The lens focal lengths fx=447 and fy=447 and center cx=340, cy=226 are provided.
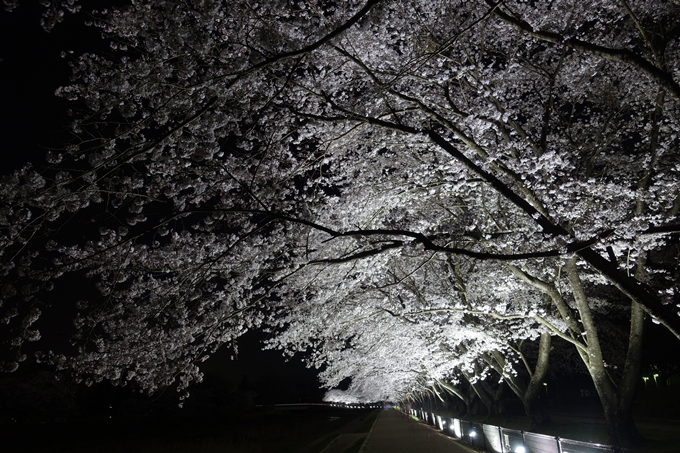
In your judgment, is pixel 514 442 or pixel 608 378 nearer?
pixel 514 442

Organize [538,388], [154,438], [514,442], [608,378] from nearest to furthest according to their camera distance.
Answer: [514,442] < [608,378] < [538,388] < [154,438]

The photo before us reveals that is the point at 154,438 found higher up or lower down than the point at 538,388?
lower down

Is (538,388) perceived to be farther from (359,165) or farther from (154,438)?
(154,438)

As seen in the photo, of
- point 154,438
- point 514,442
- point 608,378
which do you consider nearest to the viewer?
point 514,442

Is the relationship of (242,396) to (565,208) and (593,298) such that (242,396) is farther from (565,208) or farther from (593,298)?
(565,208)

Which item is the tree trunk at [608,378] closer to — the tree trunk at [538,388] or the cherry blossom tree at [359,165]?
the cherry blossom tree at [359,165]

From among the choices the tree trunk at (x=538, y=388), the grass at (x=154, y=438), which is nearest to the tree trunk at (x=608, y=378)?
the tree trunk at (x=538, y=388)

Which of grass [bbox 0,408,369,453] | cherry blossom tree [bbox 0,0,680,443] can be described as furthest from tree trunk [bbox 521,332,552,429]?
grass [bbox 0,408,369,453]

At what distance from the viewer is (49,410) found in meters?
44.8

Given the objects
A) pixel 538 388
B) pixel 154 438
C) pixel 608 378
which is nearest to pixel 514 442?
pixel 608 378

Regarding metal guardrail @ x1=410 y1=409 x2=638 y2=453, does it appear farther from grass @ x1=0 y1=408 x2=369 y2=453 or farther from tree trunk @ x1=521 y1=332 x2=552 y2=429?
grass @ x1=0 y1=408 x2=369 y2=453

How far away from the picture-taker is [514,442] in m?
9.65

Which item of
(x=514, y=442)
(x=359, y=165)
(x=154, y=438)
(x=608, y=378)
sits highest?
(x=359, y=165)

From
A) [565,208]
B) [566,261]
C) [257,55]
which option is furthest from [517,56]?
[257,55]
